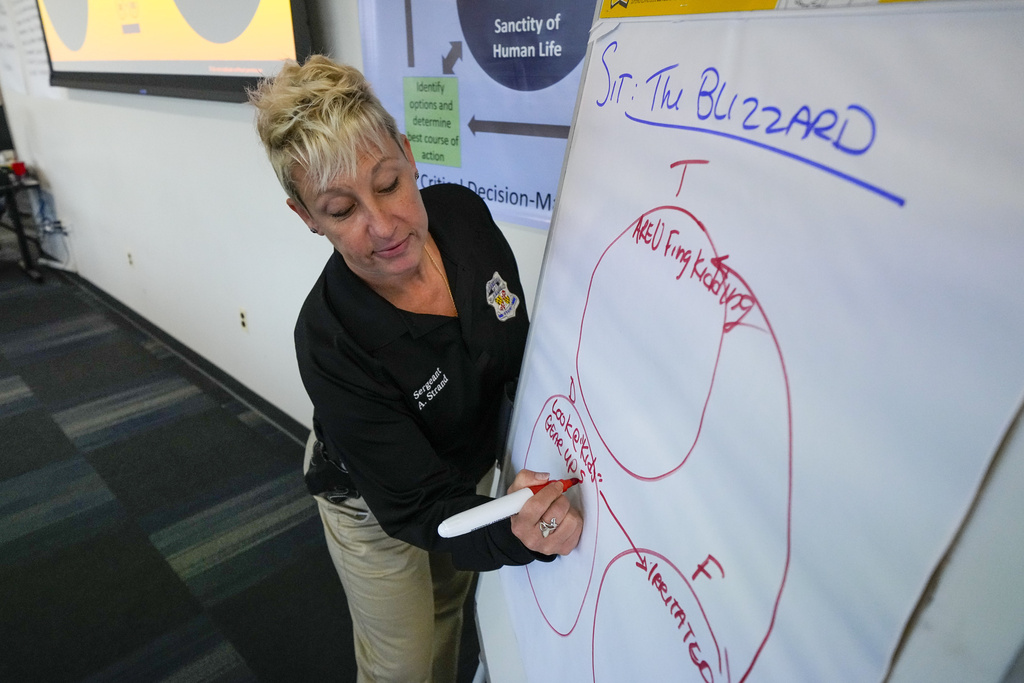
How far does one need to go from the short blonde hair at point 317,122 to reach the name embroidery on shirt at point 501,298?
0.26 meters

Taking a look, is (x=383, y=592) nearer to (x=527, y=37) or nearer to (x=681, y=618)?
(x=681, y=618)

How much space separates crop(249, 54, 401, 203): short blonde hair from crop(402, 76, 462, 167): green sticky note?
1.88 ft

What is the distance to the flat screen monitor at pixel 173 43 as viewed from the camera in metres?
1.57

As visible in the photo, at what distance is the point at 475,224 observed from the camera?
945 mm

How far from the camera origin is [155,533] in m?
1.85

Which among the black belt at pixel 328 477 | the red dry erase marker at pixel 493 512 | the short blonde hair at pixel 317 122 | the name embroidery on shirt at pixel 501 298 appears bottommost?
the black belt at pixel 328 477

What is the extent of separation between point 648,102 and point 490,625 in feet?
2.30

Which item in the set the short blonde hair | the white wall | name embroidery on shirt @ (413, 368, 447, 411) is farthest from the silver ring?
the white wall

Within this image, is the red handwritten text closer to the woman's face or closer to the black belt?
the woman's face

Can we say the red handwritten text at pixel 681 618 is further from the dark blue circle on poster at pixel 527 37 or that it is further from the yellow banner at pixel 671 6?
the dark blue circle on poster at pixel 527 37

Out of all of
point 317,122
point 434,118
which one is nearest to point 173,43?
point 434,118

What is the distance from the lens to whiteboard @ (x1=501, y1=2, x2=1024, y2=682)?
26cm

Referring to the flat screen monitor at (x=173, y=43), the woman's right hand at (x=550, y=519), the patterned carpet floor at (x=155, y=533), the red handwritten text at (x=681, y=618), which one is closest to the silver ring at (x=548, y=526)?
the woman's right hand at (x=550, y=519)

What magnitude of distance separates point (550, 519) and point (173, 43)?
2.22m
